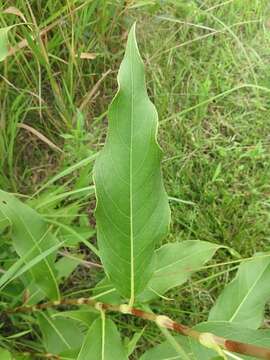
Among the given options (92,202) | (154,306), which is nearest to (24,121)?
(92,202)

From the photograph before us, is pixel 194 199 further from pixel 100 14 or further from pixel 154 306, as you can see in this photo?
pixel 100 14

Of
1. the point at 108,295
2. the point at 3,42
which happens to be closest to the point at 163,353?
the point at 108,295

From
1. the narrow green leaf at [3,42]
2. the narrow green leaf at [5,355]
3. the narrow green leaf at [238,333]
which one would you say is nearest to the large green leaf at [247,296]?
the narrow green leaf at [238,333]

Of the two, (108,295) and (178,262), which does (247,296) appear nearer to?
(178,262)

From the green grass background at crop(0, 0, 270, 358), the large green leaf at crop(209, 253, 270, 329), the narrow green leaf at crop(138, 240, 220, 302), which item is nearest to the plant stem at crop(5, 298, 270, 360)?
the narrow green leaf at crop(138, 240, 220, 302)

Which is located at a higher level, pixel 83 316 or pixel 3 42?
pixel 3 42

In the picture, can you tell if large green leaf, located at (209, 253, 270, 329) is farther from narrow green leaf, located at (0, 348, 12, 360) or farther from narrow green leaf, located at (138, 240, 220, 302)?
narrow green leaf, located at (0, 348, 12, 360)

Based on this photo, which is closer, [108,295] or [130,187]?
[130,187]
